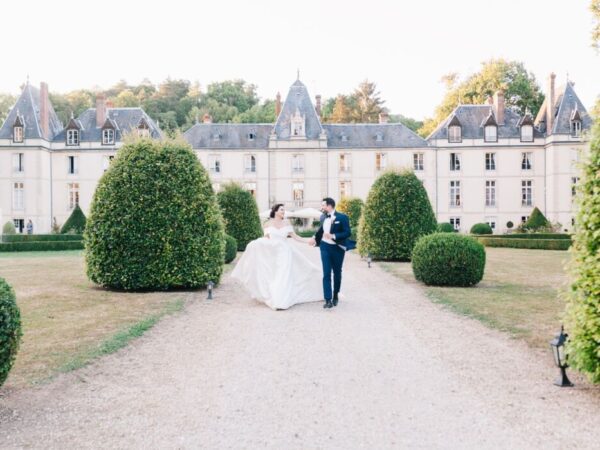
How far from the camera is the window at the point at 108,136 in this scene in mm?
42375

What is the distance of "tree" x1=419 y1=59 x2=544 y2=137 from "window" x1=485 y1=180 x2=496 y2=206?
788cm

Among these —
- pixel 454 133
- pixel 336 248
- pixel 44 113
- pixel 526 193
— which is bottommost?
pixel 336 248

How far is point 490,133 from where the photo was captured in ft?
138

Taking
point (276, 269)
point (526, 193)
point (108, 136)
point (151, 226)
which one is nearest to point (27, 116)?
point (108, 136)

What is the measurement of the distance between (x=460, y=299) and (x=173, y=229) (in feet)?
16.7

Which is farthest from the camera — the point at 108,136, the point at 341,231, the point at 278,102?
the point at 278,102

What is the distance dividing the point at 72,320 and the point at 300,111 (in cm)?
3663

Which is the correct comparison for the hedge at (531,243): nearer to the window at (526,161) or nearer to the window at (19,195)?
the window at (526,161)

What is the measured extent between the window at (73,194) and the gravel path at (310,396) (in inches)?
1522

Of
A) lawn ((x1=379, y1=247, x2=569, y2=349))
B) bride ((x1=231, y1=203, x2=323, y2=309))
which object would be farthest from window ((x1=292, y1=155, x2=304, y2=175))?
bride ((x1=231, y1=203, x2=323, y2=309))

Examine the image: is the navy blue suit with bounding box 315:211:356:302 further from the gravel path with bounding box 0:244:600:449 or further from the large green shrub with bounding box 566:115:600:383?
the large green shrub with bounding box 566:115:600:383

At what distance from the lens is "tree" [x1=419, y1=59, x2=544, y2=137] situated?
47.0 metres

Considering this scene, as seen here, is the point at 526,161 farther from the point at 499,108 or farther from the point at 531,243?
the point at 531,243

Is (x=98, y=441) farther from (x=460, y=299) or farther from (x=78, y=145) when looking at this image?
(x=78, y=145)
